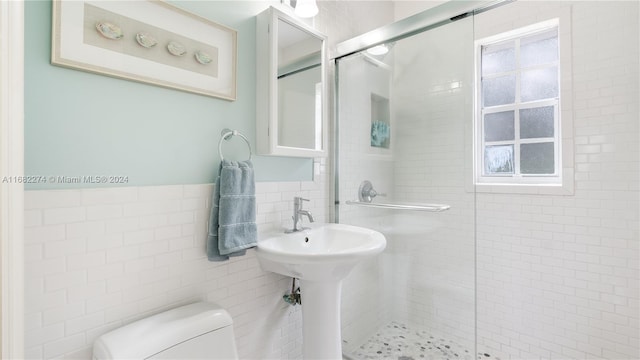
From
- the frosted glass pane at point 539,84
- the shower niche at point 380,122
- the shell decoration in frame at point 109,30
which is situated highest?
the frosted glass pane at point 539,84

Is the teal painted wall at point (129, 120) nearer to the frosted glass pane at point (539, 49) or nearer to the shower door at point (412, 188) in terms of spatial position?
the shower door at point (412, 188)

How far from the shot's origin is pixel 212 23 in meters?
1.24

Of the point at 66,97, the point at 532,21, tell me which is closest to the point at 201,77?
the point at 66,97

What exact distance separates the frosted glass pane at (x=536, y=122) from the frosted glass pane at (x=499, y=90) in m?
0.15

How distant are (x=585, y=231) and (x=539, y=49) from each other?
4.15 feet

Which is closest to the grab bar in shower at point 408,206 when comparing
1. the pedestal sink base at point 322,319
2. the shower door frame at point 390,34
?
the shower door frame at point 390,34

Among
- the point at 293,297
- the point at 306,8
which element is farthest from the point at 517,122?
the point at 293,297

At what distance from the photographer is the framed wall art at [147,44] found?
92 cm

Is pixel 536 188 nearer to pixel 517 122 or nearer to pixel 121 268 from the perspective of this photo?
pixel 517 122

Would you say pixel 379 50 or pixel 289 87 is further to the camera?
pixel 379 50

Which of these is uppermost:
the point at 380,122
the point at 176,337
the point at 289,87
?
the point at 289,87

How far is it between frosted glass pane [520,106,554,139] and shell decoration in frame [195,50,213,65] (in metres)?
2.16

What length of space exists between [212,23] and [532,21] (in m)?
2.06

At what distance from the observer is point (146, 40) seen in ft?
3.51
